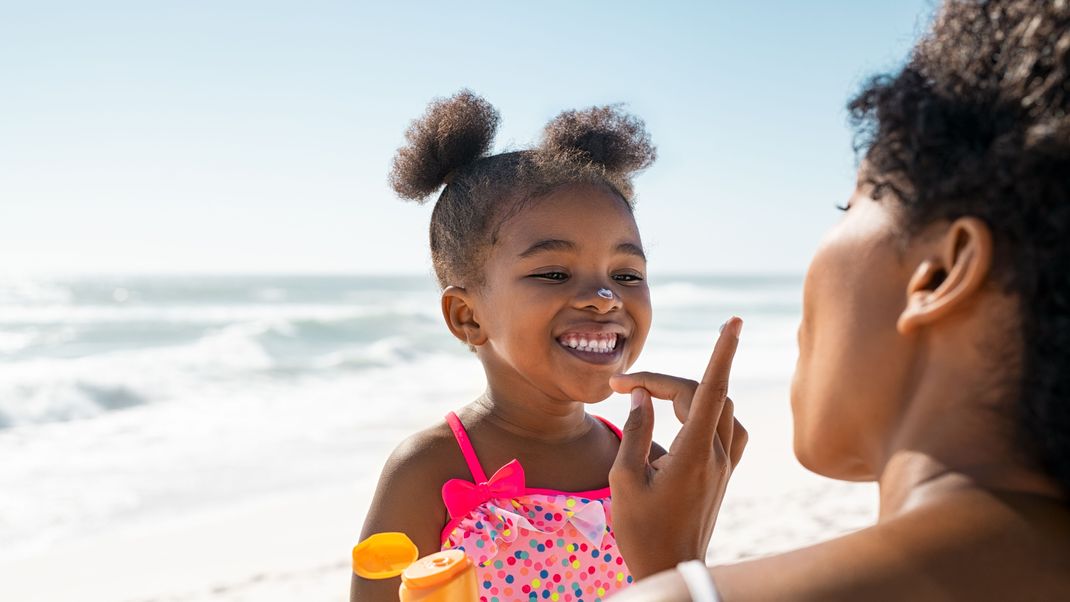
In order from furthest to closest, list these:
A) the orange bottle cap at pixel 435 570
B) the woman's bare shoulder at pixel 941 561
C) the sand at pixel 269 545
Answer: the sand at pixel 269 545 < the orange bottle cap at pixel 435 570 < the woman's bare shoulder at pixel 941 561

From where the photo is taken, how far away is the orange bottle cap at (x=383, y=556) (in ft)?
4.65

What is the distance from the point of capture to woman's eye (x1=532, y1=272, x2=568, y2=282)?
2.47 meters

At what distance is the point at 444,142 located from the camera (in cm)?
286

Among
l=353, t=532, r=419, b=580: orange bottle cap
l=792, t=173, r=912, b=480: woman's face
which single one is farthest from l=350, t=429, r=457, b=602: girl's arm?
l=792, t=173, r=912, b=480: woman's face

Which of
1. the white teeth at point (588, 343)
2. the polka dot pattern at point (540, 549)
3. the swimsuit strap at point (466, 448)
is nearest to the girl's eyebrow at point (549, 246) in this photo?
the white teeth at point (588, 343)

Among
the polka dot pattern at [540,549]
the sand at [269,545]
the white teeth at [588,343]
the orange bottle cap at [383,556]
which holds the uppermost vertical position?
the white teeth at [588,343]

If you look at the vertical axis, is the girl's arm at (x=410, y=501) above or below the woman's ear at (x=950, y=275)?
below

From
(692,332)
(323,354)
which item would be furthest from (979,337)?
(692,332)

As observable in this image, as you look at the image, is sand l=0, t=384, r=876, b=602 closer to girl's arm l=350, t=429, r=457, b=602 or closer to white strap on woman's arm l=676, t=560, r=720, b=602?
girl's arm l=350, t=429, r=457, b=602

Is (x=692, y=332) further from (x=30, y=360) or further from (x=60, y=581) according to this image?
(x=60, y=581)

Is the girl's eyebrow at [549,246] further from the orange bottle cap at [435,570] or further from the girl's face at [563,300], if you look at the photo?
the orange bottle cap at [435,570]

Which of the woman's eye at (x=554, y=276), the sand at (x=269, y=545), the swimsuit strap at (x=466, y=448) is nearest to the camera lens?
the swimsuit strap at (x=466, y=448)

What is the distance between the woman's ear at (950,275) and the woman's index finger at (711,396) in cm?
46

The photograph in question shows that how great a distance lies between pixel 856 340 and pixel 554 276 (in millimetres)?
1431
